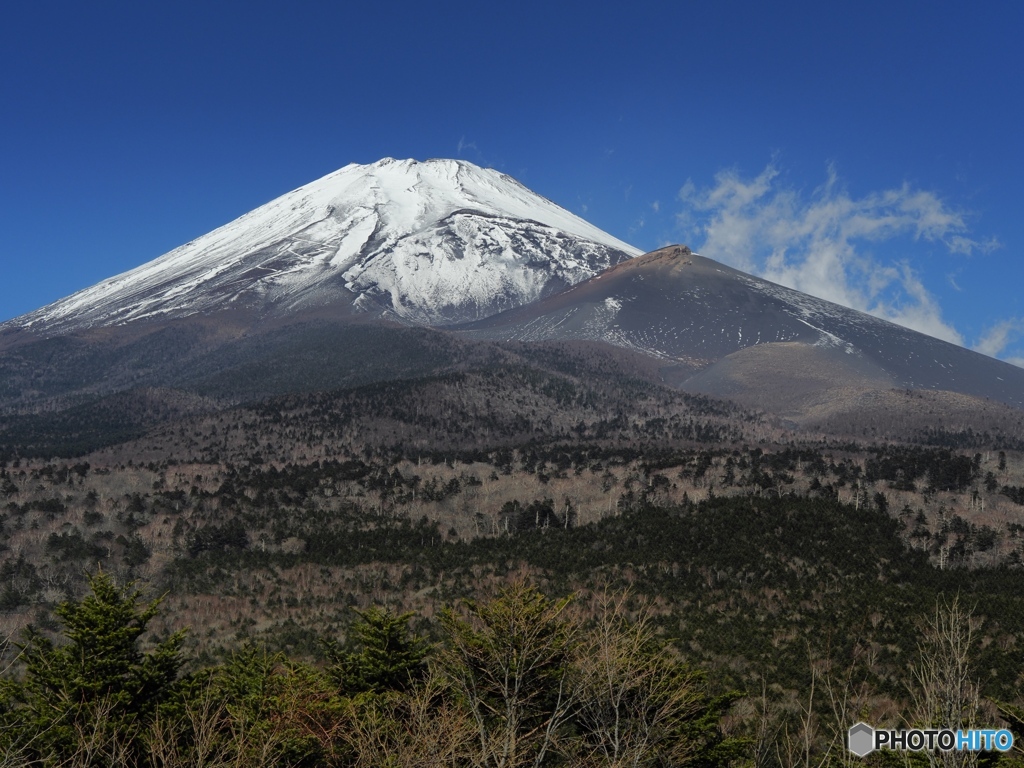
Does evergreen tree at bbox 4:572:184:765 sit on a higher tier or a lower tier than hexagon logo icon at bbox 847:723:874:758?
higher

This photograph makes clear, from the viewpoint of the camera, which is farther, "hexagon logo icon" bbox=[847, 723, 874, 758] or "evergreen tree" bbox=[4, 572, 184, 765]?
"evergreen tree" bbox=[4, 572, 184, 765]

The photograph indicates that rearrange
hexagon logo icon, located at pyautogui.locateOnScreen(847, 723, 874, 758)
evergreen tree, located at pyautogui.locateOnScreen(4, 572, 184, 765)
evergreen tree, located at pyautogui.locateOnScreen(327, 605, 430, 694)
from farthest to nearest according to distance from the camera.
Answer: evergreen tree, located at pyautogui.locateOnScreen(327, 605, 430, 694), evergreen tree, located at pyautogui.locateOnScreen(4, 572, 184, 765), hexagon logo icon, located at pyautogui.locateOnScreen(847, 723, 874, 758)

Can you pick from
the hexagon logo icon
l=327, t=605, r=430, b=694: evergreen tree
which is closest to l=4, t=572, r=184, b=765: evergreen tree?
l=327, t=605, r=430, b=694: evergreen tree

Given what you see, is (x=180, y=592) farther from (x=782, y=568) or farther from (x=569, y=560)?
(x=782, y=568)

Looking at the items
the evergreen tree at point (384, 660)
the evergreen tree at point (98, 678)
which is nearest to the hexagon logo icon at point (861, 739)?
the evergreen tree at point (384, 660)

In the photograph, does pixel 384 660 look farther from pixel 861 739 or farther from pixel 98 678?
pixel 861 739

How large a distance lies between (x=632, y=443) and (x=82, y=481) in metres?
95.4

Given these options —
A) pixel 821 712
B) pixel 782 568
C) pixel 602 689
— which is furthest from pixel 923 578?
pixel 602 689

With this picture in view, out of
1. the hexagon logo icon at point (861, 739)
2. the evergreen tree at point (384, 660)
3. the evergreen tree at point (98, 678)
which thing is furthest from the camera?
the evergreen tree at point (384, 660)

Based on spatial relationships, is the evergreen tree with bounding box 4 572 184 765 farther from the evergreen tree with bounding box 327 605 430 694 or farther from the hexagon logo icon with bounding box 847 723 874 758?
the hexagon logo icon with bounding box 847 723 874 758

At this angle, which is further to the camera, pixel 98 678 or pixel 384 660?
pixel 384 660

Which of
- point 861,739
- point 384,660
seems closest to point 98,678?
point 384,660

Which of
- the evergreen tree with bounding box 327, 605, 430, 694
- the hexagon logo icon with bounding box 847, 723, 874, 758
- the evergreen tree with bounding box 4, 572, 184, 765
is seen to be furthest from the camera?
the evergreen tree with bounding box 327, 605, 430, 694

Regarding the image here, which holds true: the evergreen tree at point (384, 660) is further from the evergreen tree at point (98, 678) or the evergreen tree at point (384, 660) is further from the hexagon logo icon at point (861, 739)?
the hexagon logo icon at point (861, 739)
